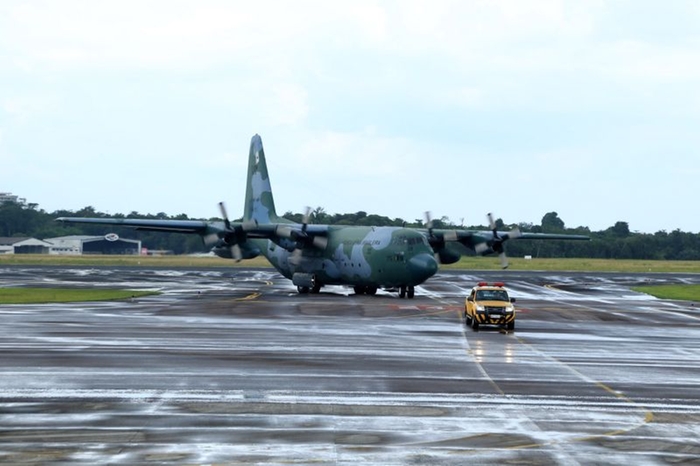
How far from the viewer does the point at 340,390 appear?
69.5ft

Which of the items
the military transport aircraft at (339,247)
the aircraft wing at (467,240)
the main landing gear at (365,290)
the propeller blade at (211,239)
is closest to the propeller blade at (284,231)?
the military transport aircraft at (339,247)

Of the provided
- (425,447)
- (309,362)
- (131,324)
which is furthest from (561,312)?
Result: (425,447)

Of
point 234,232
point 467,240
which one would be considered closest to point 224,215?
point 234,232

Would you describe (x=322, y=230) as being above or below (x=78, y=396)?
above

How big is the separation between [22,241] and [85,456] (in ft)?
556

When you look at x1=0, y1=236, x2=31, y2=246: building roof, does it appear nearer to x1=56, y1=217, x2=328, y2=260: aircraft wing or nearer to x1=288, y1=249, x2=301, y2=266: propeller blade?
x1=56, y1=217, x2=328, y2=260: aircraft wing


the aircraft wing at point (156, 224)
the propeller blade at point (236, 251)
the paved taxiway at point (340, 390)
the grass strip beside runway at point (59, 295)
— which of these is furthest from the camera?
the aircraft wing at point (156, 224)

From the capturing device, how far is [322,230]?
6209cm

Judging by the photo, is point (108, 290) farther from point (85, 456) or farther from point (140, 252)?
point (140, 252)

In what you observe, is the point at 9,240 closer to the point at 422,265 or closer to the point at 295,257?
the point at 295,257

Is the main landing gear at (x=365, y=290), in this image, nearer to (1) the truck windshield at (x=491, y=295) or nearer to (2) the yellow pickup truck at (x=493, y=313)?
(1) the truck windshield at (x=491, y=295)

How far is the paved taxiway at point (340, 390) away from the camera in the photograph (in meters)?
15.1

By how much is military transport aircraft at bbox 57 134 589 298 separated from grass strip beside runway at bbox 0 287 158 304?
4.40 m

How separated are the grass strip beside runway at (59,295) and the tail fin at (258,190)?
10.5m
